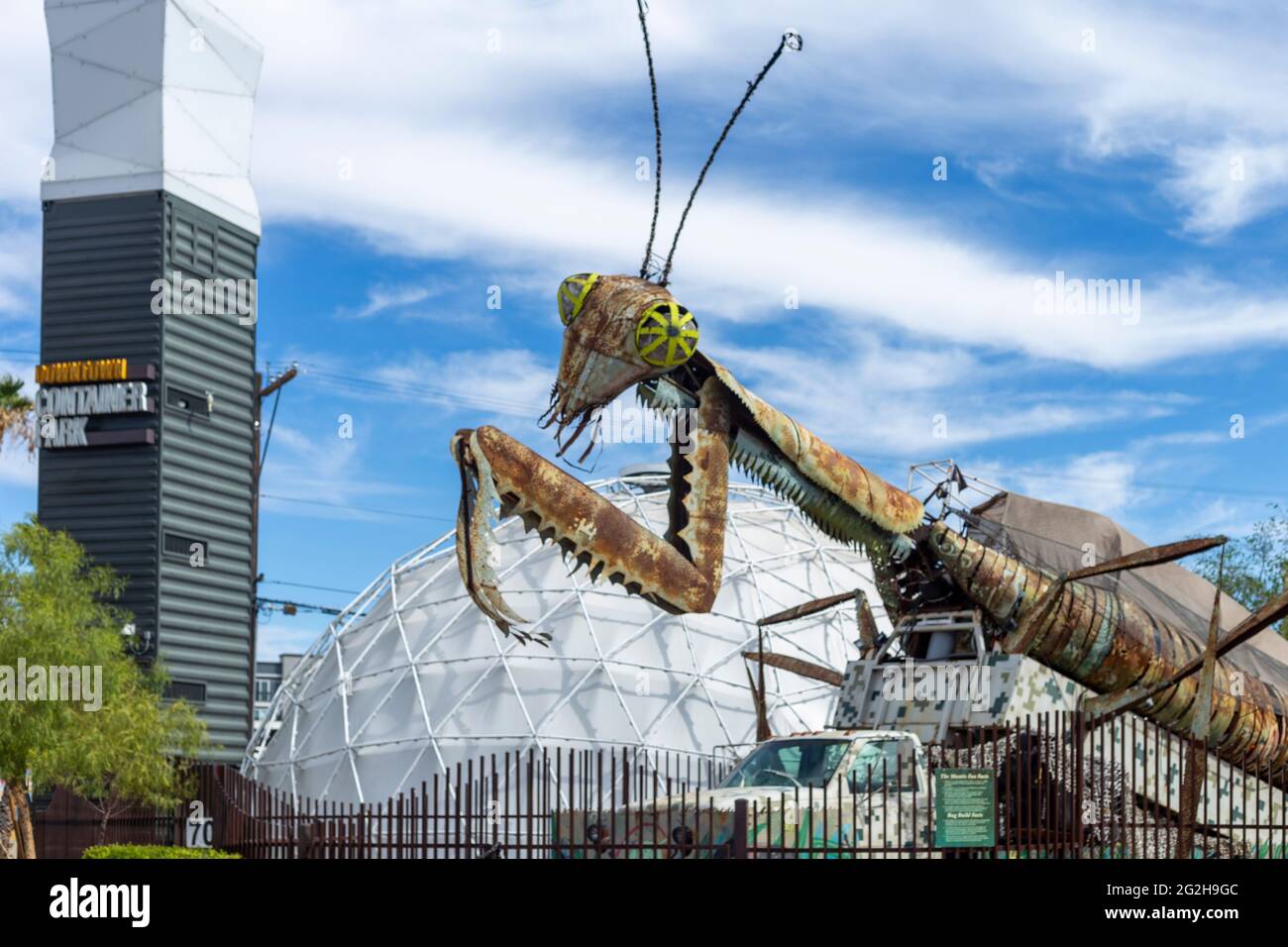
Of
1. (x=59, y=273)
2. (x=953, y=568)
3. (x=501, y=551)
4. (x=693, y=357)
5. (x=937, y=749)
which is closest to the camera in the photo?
(x=693, y=357)

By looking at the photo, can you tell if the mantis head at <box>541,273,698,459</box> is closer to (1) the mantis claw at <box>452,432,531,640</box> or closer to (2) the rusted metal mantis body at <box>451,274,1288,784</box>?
(2) the rusted metal mantis body at <box>451,274,1288,784</box>

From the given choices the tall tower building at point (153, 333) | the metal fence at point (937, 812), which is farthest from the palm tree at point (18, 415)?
the metal fence at point (937, 812)

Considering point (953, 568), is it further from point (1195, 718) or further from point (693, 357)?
point (693, 357)

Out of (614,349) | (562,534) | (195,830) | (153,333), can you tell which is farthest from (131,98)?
(562,534)

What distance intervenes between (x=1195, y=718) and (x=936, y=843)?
4509 mm

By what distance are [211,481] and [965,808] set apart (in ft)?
97.1

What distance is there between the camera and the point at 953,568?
1526 centimetres

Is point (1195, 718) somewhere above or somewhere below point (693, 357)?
below

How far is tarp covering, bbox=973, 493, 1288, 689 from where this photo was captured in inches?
645

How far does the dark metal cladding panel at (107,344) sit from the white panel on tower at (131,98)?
2.27 feet

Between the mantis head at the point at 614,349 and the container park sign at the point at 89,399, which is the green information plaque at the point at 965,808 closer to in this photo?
the mantis head at the point at 614,349

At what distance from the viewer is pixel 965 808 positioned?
1283 cm

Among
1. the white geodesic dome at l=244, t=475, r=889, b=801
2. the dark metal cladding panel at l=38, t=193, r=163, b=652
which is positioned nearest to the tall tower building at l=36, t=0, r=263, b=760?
the dark metal cladding panel at l=38, t=193, r=163, b=652
